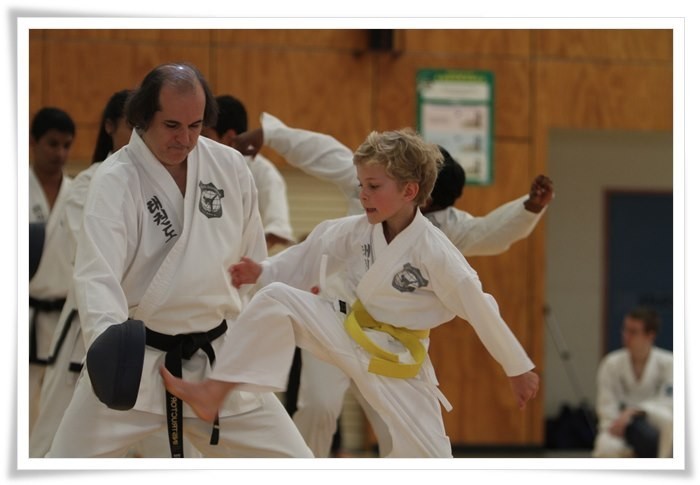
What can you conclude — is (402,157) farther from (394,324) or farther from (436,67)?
(436,67)

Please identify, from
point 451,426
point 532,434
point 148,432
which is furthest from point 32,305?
point 532,434

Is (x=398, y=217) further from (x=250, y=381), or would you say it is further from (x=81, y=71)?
(x=81, y=71)

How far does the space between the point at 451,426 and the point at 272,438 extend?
5566 mm

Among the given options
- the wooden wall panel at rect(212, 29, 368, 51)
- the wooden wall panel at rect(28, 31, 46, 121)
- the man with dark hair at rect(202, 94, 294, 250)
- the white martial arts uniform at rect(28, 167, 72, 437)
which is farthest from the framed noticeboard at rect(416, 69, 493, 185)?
the white martial arts uniform at rect(28, 167, 72, 437)

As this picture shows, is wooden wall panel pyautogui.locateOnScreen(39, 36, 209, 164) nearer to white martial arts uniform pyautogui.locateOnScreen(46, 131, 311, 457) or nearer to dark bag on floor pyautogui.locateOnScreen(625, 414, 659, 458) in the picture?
dark bag on floor pyautogui.locateOnScreen(625, 414, 659, 458)

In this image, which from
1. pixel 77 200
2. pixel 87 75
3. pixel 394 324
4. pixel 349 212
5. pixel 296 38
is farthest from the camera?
pixel 296 38

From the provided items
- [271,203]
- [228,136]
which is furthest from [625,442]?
[228,136]

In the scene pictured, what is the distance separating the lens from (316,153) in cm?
500

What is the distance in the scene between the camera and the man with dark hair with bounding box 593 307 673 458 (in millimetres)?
7578

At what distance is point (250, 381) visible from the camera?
12.0 feet

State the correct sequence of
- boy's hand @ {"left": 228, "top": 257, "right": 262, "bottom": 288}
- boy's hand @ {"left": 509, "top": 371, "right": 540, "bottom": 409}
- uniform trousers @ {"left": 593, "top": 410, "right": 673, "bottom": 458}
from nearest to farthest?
boy's hand @ {"left": 509, "top": 371, "right": 540, "bottom": 409} → boy's hand @ {"left": 228, "top": 257, "right": 262, "bottom": 288} → uniform trousers @ {"left": 593, "top": 410, "right": 673, "bottom": 458}

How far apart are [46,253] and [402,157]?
3.00 meters

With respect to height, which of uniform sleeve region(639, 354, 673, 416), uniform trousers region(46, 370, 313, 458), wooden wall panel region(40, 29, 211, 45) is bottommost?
uniform sleeve region(639, 354, 673, 416)

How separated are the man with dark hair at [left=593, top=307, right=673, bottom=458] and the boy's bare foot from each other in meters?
4.61
